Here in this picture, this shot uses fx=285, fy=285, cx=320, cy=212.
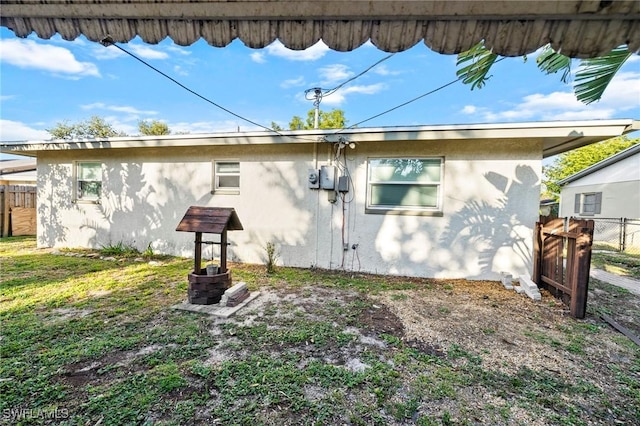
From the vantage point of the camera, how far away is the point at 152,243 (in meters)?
7.25

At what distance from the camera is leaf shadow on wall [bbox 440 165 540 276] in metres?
5.35

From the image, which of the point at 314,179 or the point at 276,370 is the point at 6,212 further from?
the point at 276,370

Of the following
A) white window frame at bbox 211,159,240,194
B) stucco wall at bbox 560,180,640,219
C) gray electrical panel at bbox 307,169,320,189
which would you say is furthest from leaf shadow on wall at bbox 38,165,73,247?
stucco wall at bbox 560,180,640,219

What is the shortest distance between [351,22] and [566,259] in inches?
187

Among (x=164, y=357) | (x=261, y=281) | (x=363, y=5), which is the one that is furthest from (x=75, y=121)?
(x=363, y=5)

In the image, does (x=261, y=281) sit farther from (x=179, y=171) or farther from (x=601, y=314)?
(x=601, y=314)

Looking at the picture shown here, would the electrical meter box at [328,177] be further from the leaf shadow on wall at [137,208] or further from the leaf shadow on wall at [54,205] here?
the leaf shadow on wall at [54,205]

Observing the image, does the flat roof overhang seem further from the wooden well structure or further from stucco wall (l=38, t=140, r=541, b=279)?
the wooden well structure

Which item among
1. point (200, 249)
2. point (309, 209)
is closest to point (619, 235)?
point (309, 209)

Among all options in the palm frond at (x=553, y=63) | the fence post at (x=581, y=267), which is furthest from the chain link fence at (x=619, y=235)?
the palm frond at (x=553, y=63)

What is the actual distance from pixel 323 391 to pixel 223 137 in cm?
547

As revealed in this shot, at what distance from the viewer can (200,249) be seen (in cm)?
404

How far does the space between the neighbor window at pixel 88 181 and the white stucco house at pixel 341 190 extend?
0.09 feet

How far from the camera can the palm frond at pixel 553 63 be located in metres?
3.28
